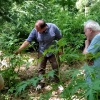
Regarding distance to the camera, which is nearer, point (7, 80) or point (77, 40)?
point (7, 80)

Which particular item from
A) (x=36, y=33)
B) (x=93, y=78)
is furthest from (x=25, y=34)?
(x=93, y=78)

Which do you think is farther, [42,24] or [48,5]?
[48,5]

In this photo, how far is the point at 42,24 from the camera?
4754 millimetres

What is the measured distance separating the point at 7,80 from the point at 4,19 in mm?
1918

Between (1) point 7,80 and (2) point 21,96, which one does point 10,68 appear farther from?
(2) point 21,96

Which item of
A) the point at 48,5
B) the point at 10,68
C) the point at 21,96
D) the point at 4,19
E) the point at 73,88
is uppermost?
the point at 48,5

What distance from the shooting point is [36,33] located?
505 cm

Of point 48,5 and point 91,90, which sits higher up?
point 48,5

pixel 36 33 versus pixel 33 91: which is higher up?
pixel 36 33

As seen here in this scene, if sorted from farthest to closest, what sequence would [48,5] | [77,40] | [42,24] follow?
[48,5] < [77,40] < [42,24]

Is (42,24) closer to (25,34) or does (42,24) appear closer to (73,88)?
(73,88)

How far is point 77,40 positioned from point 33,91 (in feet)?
11.2

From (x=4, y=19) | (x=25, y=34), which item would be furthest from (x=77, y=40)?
(x=4, y=19)

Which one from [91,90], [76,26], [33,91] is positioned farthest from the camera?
[76,26]
